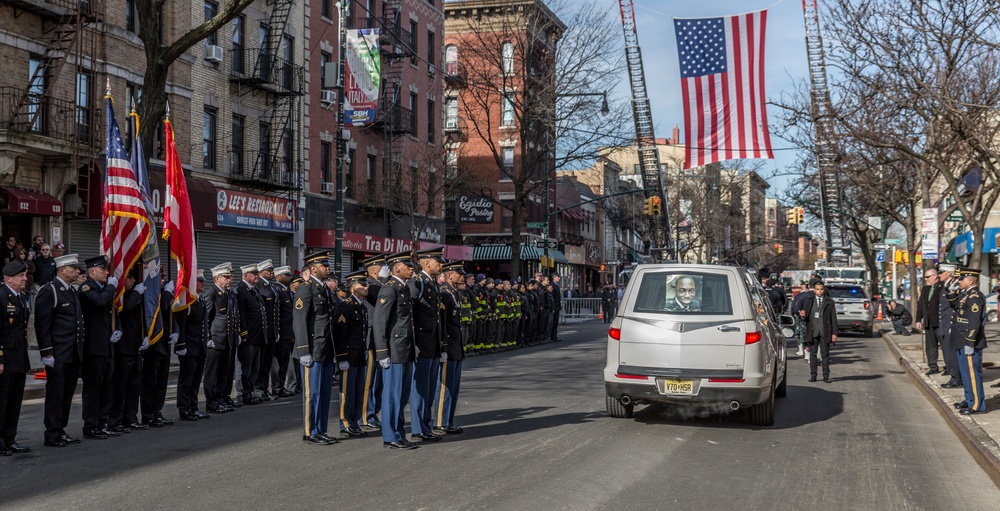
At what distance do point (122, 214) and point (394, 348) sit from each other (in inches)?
216

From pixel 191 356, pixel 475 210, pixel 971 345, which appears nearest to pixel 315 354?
pixel 191 356

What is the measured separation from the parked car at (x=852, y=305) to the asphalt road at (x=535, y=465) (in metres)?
17.1

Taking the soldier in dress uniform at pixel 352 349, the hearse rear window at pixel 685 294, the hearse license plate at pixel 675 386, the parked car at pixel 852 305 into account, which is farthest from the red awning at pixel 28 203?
the parked car at pixel 852 305

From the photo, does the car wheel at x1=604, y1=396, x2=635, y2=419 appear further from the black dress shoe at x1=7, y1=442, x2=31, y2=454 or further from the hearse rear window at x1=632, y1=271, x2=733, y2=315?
the black dress shoe at x1=7, y1=442, x2=31, y2=454

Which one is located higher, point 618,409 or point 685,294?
point 685,294

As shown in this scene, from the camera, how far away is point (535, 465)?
29.3ft

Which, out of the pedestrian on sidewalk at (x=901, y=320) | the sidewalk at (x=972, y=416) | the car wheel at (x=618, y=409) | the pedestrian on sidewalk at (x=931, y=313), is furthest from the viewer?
the pedestrian on sidewalk at (x=901, y=320)

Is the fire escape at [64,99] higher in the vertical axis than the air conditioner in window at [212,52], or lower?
lower

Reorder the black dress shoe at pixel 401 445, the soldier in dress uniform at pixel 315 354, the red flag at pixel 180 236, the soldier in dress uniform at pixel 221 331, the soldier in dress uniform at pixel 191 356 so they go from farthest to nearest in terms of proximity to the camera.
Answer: the soldier in dress uniform at pixel 221 331 < the red flag at pixel 180 236 < the soldier in dress uniform at pixel 191 356 < the soldier in dress uniform at pixel 315 354 < the black dress shoe at pixel 401 445

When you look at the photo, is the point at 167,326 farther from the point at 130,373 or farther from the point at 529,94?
the point at 529,94

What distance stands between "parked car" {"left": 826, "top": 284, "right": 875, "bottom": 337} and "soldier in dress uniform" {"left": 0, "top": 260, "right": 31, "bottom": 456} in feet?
81.4

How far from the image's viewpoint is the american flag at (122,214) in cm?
1319

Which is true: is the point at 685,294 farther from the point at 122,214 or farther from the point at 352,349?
the point at 122,214

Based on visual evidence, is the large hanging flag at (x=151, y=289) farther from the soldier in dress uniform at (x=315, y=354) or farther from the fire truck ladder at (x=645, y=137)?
the fire truck ladder at (x=645, y=137)
